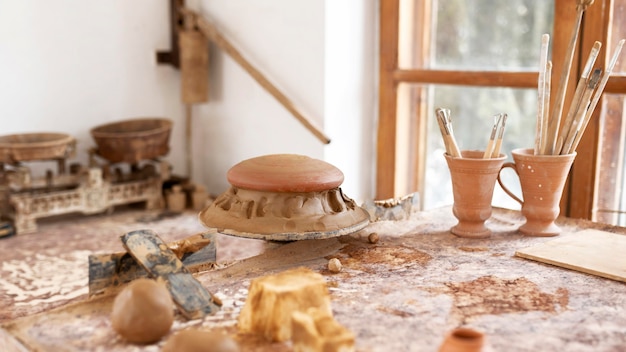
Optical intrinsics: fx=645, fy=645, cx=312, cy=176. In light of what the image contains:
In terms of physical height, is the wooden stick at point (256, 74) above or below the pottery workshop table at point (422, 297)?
above

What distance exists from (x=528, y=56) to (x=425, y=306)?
206 cm

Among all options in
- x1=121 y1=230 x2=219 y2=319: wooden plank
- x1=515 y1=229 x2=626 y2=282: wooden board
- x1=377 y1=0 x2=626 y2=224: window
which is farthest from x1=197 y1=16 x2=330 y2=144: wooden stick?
x1=121 y1=230 x2=219 y2=319: wooden plank

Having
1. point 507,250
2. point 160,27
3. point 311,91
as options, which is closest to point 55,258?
point 311,91

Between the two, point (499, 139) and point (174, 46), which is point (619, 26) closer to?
point (499, 139)

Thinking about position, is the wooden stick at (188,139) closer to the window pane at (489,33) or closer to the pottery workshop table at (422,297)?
the window pane at (489,33)

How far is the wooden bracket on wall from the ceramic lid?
2535 mm

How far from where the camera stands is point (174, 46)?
4281mm

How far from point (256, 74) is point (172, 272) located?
7.73 ft

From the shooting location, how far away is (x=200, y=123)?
443cm

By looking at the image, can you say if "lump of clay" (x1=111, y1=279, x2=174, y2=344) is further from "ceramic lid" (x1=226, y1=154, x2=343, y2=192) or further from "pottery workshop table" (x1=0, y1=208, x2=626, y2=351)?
"ceramic lid" (x1=226, y1=154, x2=343, y2=192)

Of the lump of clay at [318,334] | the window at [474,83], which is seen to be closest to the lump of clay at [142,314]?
the lump of clay at [318,334]

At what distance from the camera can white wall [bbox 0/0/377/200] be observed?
3.52 meters

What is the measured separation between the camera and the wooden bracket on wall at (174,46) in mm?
4250

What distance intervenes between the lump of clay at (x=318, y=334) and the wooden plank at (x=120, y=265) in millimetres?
516
